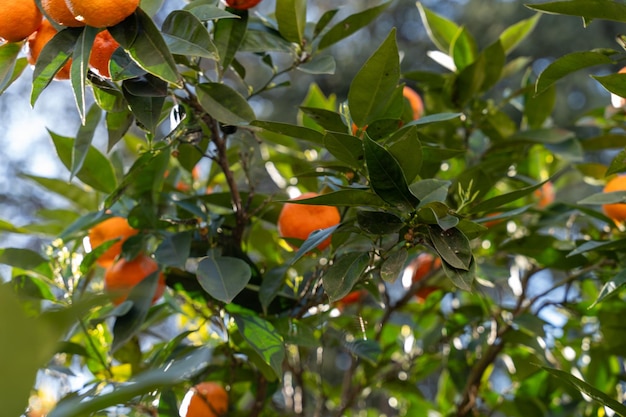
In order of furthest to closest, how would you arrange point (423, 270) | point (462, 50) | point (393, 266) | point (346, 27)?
point (423, 270) → point (462, 50) → point (346, 27) → point (393, 266)

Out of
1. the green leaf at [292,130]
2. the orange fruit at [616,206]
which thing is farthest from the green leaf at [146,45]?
the orange fruit at [616,206]

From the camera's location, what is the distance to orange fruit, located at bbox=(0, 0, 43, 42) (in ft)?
2.20

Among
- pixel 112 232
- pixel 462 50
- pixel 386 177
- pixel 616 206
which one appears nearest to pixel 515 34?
pixel 462 50

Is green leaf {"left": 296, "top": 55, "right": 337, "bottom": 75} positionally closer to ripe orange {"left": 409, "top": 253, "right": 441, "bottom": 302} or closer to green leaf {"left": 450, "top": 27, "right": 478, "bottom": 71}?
green leaf {"left": 450, "top": 27, "right": 478, "bottom": 71}

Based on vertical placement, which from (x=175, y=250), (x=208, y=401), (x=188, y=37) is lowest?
(x=208, y=401)

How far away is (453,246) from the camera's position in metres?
0.69

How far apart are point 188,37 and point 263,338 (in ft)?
1.05

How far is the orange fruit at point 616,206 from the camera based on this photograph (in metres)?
0.91

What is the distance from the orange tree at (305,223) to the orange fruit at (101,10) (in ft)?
0.05

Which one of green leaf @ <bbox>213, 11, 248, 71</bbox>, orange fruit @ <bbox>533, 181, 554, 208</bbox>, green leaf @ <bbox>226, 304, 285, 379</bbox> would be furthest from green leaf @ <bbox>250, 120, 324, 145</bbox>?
orange fruit @ <bbox>533, 181, 554, 208</bbox>

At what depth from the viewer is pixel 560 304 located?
3.68 feet

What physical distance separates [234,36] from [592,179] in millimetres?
699

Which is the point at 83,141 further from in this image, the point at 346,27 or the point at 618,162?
the point at 618,162

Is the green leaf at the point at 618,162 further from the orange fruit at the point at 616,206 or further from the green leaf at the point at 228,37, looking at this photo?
the green leaf at the point at 228,37
